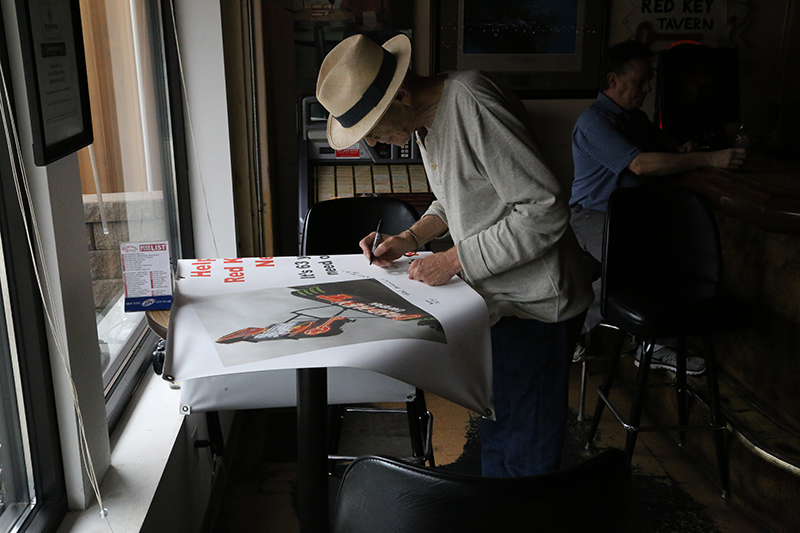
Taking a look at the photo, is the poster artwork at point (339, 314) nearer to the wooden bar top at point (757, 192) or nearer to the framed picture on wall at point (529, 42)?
the wooden bar top at point (757, 192)

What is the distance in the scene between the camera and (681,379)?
2895 mm

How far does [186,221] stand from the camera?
3.00 metres

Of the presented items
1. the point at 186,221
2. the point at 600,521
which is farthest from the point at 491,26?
the point at 600,521

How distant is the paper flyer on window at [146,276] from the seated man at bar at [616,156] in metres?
2.22

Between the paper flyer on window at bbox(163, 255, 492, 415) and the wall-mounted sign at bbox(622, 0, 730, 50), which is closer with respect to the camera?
the paper flyer on window at bbox(163, 255, 492, 415)

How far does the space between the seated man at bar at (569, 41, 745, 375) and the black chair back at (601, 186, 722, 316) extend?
0.52 meters

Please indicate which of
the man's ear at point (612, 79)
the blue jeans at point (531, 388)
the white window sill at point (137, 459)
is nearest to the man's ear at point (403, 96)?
the blue jeans at point (531, 388)

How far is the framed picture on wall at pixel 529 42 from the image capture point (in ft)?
13.5

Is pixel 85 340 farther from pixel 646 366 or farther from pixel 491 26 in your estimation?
pixel 491 26

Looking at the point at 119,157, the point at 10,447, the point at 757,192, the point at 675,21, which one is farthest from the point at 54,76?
the point at 675,21

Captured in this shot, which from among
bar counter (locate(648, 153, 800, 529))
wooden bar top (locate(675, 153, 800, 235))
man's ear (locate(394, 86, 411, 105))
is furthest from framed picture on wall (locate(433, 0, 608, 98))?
man's ear (locate(394, 86, 411, 105))

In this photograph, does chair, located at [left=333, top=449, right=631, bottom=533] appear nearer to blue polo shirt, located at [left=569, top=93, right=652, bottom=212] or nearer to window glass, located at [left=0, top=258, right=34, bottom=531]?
window glass, located at [left=0, top=258, right=34, bottom=531]

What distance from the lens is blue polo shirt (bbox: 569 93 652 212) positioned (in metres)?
3.28

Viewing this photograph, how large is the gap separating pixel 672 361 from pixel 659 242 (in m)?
0.66
